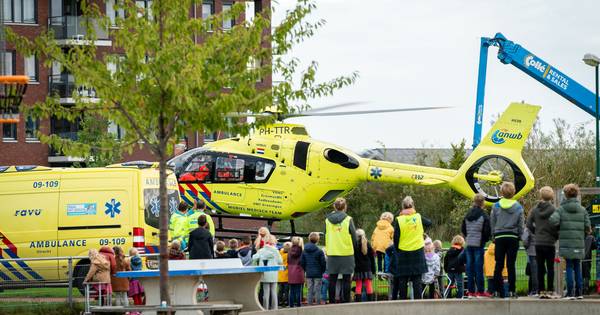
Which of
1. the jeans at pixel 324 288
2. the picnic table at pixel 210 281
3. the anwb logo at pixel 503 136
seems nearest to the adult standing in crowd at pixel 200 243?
the picnic table at pixel 210 281

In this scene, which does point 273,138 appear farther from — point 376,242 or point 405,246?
point 405,246

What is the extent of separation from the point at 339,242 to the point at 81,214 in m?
6.31

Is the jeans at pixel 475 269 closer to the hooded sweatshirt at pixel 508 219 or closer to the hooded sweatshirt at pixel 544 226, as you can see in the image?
the hooded sweatshirt at pixel 508 219

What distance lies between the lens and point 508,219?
18.9 m

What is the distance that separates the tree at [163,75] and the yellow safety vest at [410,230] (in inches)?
154

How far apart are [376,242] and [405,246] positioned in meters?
4.54

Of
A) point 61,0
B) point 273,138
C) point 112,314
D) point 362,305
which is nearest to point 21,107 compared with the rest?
point 112,314

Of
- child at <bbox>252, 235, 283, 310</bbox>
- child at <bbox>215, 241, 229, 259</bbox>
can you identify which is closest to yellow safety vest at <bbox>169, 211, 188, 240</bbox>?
child at <bbox>215, 241, 229, 259</bbox>

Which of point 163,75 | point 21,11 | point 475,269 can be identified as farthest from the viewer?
point 21,11

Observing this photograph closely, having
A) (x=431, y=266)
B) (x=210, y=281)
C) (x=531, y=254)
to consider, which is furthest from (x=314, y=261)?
(x=531, y=254)

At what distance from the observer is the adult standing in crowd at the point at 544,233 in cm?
1877

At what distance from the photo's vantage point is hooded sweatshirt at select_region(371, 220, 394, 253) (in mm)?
24391

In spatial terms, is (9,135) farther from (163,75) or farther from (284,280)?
(163,75)

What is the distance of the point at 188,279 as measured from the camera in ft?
59.6
